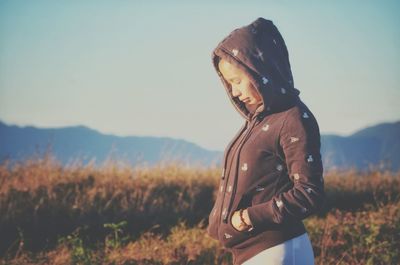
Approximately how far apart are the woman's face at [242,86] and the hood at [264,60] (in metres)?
0.04

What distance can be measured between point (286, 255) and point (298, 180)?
0.35m

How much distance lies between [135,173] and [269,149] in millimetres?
7129

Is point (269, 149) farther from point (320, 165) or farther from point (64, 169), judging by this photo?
point (64, 169)

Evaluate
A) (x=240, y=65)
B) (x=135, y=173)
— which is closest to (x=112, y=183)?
(x=135, y=173)

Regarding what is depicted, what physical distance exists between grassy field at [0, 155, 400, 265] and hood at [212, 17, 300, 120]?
298 centimetres

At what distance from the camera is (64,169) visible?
28.9 feet

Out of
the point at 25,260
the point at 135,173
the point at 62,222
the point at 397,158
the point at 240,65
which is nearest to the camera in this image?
the point at 240,65

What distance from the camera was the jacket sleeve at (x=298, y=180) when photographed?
211cm

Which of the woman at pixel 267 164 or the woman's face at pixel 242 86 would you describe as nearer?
the woman at pixel 267 164

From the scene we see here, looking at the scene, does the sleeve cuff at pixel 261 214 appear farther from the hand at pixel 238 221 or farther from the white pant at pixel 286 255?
the white pant at pixel 286 255

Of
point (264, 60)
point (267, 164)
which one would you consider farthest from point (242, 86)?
point (267, 164)

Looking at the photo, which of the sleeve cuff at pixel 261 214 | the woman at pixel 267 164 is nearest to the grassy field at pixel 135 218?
the woman at pixel 267 164

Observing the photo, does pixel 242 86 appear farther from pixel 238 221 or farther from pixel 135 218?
pixel 135 218

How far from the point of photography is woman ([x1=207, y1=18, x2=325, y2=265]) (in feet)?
6.97
